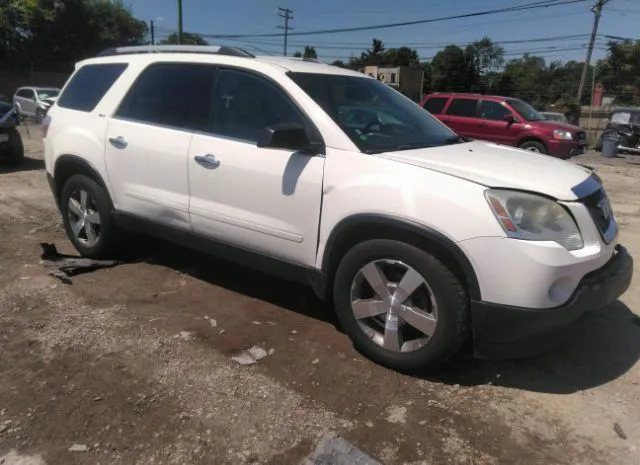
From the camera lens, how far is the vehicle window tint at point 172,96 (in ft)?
13.5

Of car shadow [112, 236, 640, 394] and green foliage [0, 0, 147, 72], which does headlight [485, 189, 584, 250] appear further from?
green foliage [0, 0, 147, 72]

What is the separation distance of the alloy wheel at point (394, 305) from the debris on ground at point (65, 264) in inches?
103

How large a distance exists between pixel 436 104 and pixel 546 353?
484 inches

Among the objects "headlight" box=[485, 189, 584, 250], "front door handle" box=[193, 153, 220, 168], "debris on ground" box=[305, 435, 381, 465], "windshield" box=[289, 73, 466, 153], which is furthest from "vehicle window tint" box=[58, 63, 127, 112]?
"debris on ground" box=[305, 435, 381, 465]

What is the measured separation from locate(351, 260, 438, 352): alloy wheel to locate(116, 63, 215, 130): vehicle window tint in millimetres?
1699

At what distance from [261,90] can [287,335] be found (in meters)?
1.67

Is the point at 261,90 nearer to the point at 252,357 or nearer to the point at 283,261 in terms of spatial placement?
the point at 283,261

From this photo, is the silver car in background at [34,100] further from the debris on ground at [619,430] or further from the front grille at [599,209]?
the debris on ground at [619,430]

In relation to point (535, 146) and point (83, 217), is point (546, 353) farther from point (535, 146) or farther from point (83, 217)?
point (535, 146)

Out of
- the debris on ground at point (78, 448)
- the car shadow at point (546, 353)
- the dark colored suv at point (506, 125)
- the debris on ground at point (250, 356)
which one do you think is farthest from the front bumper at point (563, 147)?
the debris on ground at point (78, 448)

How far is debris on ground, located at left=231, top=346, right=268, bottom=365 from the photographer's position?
3.46m

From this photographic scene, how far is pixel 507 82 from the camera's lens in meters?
72.3

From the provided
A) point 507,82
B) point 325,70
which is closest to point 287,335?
point 325,70

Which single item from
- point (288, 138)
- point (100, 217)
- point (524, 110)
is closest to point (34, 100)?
point (524, 110)
